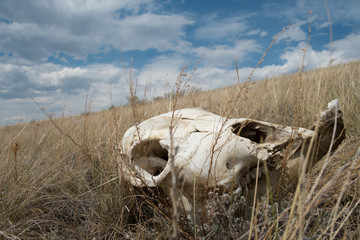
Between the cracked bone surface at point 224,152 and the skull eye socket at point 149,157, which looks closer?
the cracked bone surface at point 224,152

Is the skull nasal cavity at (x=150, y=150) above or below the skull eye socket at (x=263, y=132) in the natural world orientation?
below

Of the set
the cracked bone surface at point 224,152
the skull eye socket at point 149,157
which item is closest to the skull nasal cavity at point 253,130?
the cracked bone surface at point 224,152

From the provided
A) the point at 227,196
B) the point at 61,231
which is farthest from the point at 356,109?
the point at 61,231

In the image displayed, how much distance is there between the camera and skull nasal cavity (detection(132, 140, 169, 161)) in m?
2.06

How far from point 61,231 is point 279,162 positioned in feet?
5.85

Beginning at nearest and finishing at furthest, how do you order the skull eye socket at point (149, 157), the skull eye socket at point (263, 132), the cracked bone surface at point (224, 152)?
the cracked bone surface at point (224, 152) < the skull eye socket at point (263, 132) < the skull eye socket at point (149, 157)

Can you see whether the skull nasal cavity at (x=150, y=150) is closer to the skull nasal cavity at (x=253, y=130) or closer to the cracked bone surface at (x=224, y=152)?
the cracked bone surface at (x=224, y=152)

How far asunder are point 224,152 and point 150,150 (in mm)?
721

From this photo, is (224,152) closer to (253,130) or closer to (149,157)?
(253,130)

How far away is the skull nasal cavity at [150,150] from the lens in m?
2.06

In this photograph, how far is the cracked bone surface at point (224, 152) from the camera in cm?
163

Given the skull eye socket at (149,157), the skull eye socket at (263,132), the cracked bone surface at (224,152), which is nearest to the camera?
the cracked bone surface at (224,152)

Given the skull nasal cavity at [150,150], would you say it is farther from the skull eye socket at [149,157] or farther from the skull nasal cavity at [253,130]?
the skull nasal cavity at [253,130]

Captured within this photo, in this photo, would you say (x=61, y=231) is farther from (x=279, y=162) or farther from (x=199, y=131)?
(x=279, y=162)
